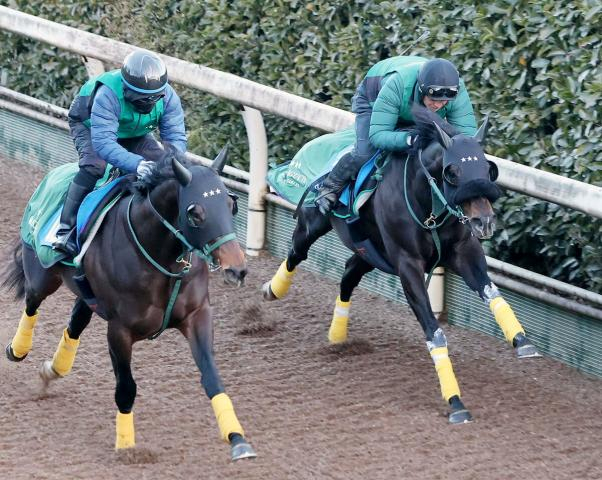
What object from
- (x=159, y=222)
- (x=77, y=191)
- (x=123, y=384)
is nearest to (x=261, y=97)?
(x=77, y=191)

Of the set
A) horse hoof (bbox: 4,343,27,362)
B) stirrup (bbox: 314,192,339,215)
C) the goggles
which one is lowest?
horse hoof (bbox: 4,343,27,362)

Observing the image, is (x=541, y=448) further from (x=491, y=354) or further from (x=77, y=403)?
(x=77, y=403)

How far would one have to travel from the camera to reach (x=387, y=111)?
7477 millimetres

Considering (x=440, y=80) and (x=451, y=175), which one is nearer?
(x=451, y=175)

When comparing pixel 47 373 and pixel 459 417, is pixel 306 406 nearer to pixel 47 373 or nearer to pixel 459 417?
pixel 459 417

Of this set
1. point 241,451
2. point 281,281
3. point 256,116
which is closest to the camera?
point 241,451

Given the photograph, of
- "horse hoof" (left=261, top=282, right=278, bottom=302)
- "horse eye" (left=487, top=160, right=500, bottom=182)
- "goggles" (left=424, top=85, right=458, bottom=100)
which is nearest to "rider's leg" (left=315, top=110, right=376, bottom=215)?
"goggles" (left=424, top=85, right=458, bottom=100)

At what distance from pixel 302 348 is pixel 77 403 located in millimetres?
1593

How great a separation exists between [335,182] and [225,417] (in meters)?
2.19

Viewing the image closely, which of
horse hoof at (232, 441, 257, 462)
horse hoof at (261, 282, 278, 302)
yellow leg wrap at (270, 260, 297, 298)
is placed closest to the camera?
horse hoof at (232, 441, 257, 462)

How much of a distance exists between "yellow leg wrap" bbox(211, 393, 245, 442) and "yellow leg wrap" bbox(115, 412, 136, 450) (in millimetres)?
541

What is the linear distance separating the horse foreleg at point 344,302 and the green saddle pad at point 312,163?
0.51 meters

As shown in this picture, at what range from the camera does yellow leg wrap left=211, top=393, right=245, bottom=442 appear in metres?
6.19

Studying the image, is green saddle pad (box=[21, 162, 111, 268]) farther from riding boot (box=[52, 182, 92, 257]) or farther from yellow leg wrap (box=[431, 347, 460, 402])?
yellow leg wrap (box=[431, 347, 460, 402])
